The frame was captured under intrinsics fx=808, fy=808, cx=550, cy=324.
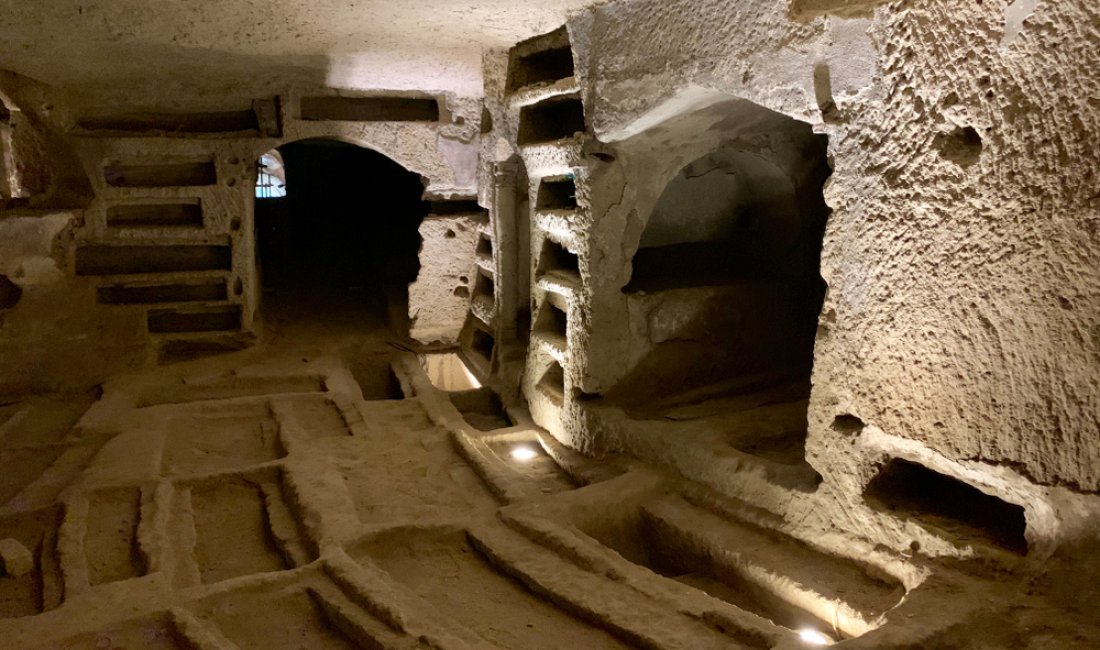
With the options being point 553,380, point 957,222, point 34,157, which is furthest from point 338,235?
point 957,222

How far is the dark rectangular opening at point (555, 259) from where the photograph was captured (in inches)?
193

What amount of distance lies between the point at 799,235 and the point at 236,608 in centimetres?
362

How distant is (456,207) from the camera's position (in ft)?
21.9

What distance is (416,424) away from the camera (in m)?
4.86

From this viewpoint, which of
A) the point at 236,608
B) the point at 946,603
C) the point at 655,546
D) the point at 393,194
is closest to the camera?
the point at 946,603

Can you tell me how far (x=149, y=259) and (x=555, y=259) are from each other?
3.19m

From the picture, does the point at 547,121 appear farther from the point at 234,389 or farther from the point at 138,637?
the point at 138,637

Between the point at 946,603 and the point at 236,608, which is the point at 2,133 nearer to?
the point at 236,608

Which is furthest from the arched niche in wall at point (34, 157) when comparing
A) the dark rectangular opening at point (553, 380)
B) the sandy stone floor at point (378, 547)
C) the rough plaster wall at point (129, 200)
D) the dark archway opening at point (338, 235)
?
the dark rectangular opening at point (553, 380)

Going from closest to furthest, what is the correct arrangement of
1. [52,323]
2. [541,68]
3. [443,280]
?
[541,68]
[52,323]
[443,280]

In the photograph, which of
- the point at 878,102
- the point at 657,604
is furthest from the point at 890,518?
the point at 878,102

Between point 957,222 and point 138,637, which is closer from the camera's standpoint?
point 957,222

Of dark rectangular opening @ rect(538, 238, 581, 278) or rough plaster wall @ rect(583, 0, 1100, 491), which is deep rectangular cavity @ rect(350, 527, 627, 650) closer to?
rough plaster wall @ rect(583, 0, 1100, 491)

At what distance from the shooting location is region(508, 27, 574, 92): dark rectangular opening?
4.84 metres
